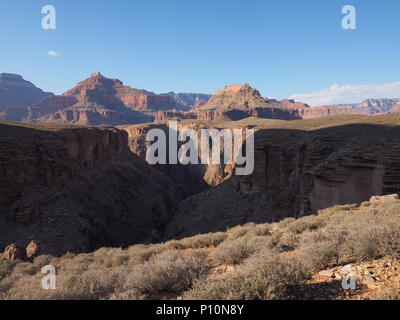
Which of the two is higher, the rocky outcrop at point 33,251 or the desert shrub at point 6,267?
the desert shrub at point 6,267

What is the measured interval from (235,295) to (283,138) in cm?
2710

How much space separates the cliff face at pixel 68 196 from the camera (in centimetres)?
2097

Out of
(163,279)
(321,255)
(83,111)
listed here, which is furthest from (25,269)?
(83,111)

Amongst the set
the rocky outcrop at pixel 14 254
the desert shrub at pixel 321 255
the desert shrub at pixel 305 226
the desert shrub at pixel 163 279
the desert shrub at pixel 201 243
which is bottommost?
the rocky outcrop at pixel 14 254

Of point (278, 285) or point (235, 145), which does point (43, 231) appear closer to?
point (278, 285)

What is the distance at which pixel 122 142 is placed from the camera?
5303cm

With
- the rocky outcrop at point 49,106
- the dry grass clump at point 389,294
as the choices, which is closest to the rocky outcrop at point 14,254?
the dry grass clump at point 389,294

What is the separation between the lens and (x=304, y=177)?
2231 cm

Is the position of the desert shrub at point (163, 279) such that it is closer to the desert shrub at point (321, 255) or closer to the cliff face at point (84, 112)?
the desert shrub at point (321, 255)

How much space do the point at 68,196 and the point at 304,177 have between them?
70.1 ft

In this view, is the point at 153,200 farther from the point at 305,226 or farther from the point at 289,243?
the point at 289,243

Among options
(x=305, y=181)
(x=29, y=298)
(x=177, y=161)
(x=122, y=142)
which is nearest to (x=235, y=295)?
(x=29, y=298)

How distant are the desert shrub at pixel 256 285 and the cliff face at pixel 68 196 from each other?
691 inches

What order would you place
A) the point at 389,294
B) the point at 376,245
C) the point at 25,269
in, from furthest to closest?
the point at 25,269, the point at 376,245, the point at 389,294
